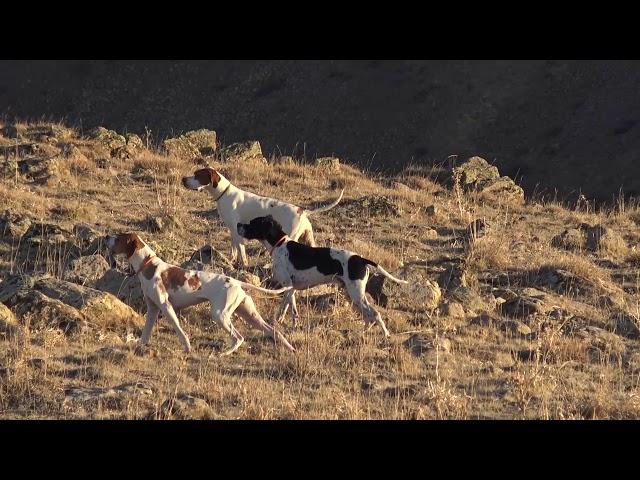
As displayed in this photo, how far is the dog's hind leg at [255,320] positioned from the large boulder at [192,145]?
11393 mm

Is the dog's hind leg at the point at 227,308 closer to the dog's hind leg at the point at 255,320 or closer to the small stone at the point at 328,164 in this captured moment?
the dog's hind leg at the point at 255,320

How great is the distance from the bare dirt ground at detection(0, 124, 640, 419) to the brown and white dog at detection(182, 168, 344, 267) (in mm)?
640

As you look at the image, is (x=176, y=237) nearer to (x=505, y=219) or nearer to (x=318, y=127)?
(x=505, y=219)

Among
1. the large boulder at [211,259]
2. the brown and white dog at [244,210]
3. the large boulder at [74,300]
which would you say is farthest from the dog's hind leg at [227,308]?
the brown and white dog at [244,210]

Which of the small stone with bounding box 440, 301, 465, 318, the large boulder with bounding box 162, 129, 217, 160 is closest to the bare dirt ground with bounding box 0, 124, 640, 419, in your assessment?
the small stone with bounding box 440, 301, 465, 318

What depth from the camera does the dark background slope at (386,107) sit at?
42531mm

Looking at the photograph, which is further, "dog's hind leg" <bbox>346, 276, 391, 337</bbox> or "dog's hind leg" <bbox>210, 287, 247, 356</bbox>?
"dog's hind leg" <bbox>346, 276, 391, 337</bbox>

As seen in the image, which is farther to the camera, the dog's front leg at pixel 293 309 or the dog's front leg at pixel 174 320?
the dog's front leg at pixel 293 309

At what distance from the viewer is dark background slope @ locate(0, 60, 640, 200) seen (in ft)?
140

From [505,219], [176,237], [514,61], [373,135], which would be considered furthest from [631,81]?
Answer: [176,237]

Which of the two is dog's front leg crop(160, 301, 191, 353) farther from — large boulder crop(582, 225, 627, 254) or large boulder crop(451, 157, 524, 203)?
large boulder crop(451, 157, 524, 203)

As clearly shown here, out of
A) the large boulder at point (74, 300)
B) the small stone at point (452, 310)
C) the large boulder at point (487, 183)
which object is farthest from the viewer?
the large boulder at point (487, 183)

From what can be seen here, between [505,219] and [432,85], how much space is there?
114 feet

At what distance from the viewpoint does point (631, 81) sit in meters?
46.3
